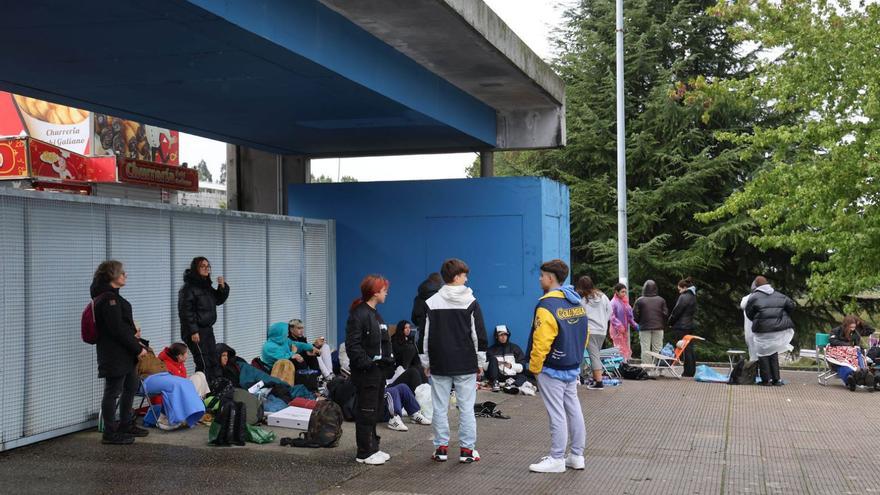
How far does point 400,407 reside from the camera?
394 inches

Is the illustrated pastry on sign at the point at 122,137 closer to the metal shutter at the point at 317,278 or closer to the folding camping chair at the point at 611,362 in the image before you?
the metal shutter at the point at 317,278

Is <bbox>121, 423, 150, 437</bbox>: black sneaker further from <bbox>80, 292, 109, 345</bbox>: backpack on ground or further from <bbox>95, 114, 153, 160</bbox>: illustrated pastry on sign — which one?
<bbox>95, 114, 153, 160</bbox>: illustrated pastry on sign

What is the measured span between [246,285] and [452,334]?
6080 millimetres

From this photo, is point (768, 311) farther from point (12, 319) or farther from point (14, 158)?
point (14, 158)

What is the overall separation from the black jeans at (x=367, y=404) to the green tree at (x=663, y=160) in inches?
777

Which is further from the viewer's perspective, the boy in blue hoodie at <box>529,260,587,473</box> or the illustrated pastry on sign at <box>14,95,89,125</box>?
the illustrated pastry on sign at <box>14,95,89,125</box>

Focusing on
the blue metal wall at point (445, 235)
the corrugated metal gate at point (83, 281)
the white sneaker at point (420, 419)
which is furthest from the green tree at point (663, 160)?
the white sneaker at point (420, 419)

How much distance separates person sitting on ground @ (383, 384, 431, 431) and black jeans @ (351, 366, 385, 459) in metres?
1.63

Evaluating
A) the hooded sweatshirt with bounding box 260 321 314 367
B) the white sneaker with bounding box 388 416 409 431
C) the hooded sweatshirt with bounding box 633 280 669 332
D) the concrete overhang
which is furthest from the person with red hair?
the hooded sweatshirt with bounding box 633 280 669 332

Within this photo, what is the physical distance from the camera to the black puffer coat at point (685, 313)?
15984 mm

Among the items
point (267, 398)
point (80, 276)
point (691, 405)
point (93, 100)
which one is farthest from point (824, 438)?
point (93, 100)

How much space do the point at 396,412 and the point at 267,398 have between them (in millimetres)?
1527

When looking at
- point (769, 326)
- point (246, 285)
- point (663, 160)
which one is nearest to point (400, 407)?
point (246, 285)

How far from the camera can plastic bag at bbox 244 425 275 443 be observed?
8.81 metres
